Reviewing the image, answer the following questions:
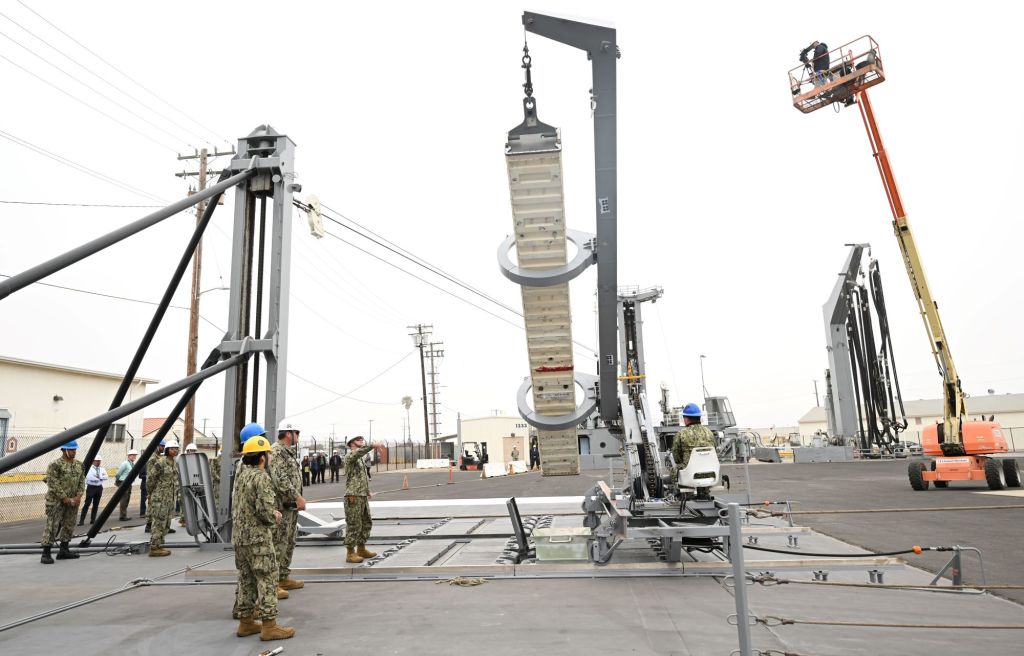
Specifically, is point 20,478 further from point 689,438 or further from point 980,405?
point 980,405

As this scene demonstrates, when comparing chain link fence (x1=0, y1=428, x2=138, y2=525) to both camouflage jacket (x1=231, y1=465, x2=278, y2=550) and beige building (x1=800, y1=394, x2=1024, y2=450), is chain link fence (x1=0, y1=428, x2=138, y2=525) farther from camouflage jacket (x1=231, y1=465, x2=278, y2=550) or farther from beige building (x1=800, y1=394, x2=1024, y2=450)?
beige building (x1=800, y1=394, x2=1024, y2=450)

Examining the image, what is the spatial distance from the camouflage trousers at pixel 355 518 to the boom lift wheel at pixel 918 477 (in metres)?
14.1

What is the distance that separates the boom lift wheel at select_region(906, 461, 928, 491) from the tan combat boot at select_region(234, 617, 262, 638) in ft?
52.0

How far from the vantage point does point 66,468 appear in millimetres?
8500

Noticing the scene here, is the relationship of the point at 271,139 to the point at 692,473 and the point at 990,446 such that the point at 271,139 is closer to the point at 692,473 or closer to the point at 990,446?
the point at 692,473

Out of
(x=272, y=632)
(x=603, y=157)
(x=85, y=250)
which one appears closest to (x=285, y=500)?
(x=272, y=632)

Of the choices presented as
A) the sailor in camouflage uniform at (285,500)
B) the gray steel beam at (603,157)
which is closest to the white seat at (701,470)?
the gray steel beam at (603,157)

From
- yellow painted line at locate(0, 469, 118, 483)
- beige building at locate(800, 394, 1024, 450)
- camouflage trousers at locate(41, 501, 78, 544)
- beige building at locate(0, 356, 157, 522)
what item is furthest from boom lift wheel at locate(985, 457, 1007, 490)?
beige building at locate(800, 394, 1024, 450)

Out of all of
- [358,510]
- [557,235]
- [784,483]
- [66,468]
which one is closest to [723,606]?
[358,510]

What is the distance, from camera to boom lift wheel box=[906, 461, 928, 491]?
599 inches

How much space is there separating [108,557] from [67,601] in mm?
2892

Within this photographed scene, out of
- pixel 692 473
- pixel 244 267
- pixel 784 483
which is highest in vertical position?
pixel 244 267

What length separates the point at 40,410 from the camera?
76.9 ft

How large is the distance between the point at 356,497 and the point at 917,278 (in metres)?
15.5
